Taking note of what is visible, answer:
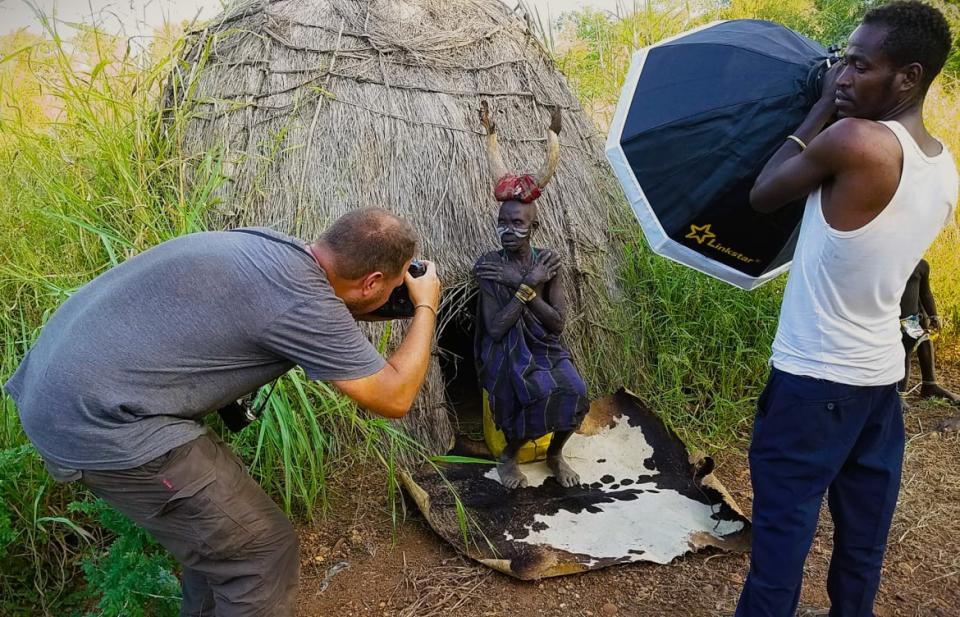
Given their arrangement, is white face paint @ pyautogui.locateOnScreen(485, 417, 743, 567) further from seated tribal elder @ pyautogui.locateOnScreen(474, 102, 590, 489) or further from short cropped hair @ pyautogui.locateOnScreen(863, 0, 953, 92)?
short cropped hair @ pyautogui.locateOnScreen(863, 0, 953, 92)

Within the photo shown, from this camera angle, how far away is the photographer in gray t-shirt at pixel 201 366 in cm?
183

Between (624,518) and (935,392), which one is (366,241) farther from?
(935,392)

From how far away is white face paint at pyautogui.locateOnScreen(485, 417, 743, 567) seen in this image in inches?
127

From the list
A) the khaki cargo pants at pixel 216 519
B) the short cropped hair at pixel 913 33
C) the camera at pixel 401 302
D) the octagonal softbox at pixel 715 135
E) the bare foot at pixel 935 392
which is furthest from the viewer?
the bare foot at pixel 935 392

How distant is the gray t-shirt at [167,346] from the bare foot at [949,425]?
13.6 ft

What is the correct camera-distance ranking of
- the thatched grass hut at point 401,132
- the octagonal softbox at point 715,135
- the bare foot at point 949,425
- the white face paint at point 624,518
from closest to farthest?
the octagonal softbox at point 715,135, the white face paint at point 624,518, the thatched grass hut at point 401,132, the bare foot at point 949,425

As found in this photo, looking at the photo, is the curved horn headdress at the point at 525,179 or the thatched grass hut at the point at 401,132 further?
the thatched grass hut at the point at 401,132

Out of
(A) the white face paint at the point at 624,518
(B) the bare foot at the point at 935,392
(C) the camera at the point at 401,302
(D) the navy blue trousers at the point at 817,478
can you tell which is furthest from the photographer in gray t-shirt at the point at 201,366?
(B) the bare foot at the point at 935,392

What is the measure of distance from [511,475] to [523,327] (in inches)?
32.8

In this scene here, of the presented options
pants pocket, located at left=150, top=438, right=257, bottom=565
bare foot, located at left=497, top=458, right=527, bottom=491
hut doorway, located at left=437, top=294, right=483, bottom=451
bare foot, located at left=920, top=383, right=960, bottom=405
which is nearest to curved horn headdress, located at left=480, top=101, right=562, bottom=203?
hut doorway, located at left=437, top=294, right=483, bottom=451

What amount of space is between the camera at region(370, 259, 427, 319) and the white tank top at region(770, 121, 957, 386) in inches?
46.2

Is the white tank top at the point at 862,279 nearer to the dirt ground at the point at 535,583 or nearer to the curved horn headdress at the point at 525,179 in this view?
the dirt ground at the point at 535,583

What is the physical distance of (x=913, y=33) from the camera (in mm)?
1702

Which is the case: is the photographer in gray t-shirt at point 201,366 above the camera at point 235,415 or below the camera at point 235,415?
above
